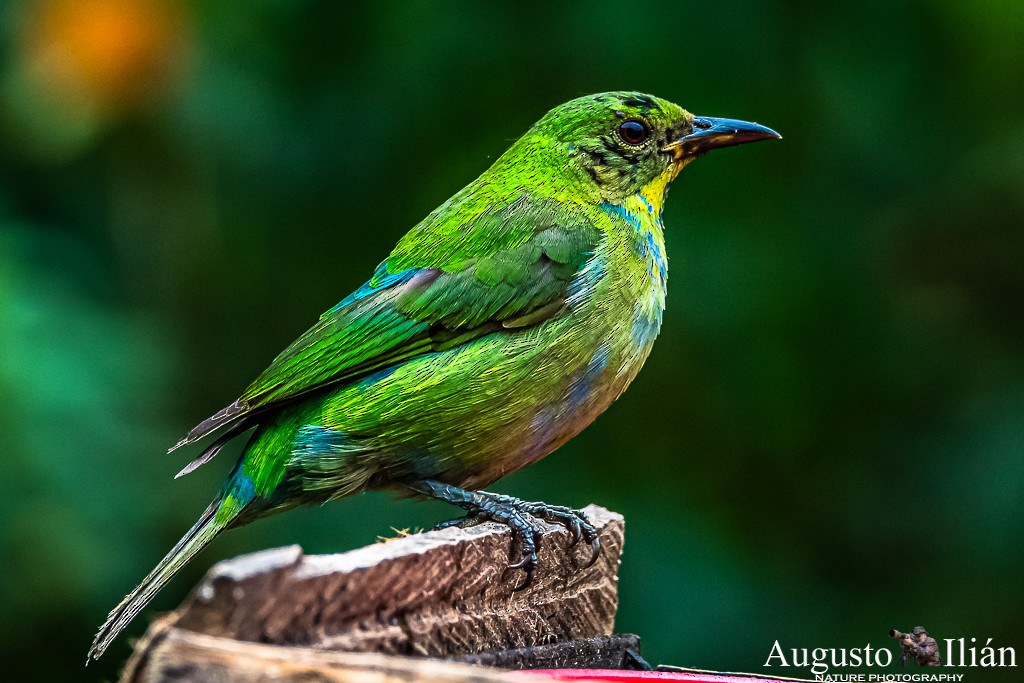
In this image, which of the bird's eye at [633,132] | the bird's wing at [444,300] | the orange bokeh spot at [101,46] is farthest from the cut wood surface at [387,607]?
the orange bokeh spot at [101,46]

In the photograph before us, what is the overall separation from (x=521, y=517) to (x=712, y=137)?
1.72 m

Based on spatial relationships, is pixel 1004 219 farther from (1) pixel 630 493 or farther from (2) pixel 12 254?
(2) pixel 12 254

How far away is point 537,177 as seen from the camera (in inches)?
157

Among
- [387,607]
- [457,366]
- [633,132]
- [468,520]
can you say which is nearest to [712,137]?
[633,132]

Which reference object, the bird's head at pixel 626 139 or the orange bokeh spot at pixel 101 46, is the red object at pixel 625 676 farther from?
the orange bokeh spot at pixel 101 46

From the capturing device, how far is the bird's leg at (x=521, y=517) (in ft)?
8.72

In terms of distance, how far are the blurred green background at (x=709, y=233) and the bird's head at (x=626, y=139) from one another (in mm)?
1045

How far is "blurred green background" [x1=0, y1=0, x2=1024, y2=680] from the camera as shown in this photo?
498 cm

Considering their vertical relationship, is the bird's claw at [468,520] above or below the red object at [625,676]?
above

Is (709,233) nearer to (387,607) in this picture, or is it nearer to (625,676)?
(625,676)

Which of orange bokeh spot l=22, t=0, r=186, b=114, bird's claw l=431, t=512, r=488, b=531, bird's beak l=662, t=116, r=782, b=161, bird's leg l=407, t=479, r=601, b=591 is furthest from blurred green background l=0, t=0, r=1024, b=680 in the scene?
bird's claw l=431, t=512, r=488, b=531

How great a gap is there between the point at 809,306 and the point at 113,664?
311 cm

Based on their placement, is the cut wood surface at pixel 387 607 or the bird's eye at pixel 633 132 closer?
the cut wood surface at pixel 387 607

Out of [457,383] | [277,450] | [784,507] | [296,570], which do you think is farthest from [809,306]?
[296,570]
